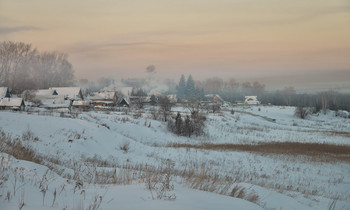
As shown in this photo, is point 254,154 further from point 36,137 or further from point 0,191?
point 0,191

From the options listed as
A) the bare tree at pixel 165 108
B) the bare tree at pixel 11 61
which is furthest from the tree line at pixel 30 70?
the bare tree at pixel 165 108

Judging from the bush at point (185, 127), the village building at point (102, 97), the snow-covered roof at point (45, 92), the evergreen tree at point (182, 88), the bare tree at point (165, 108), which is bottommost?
the bush at point (185, 127)

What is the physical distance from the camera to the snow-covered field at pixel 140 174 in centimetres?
346

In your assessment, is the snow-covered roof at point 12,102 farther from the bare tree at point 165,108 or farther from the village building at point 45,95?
the bare tree at point 165,108

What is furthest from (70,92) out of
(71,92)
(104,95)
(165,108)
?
(165,108)

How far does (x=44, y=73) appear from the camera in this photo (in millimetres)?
80625

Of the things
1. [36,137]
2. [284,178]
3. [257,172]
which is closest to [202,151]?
[257,172]

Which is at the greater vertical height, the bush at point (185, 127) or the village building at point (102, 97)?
the village building at point (102, 97)

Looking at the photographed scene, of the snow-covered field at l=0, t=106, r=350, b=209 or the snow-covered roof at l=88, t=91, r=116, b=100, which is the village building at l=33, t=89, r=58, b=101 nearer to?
the snow-covered roof at l=88, t=91, r=116, b=100

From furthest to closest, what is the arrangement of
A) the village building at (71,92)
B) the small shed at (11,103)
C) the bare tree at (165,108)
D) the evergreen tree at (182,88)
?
the evergreen tree at (182,88) → the village building at (71,92) → the small shed at (11,103) → the bare tree at (165,108)

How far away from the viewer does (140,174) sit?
6.39 meters

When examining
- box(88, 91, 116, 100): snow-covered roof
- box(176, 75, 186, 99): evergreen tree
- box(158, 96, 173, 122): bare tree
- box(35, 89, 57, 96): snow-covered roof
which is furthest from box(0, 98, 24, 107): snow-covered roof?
box(176, 75, 186, 99): evergreen tree

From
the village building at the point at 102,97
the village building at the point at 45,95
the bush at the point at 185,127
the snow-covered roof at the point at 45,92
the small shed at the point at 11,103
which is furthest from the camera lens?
the village building at the point at 102,97

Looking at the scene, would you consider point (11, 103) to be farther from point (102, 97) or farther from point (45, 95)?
point (102, 97)
